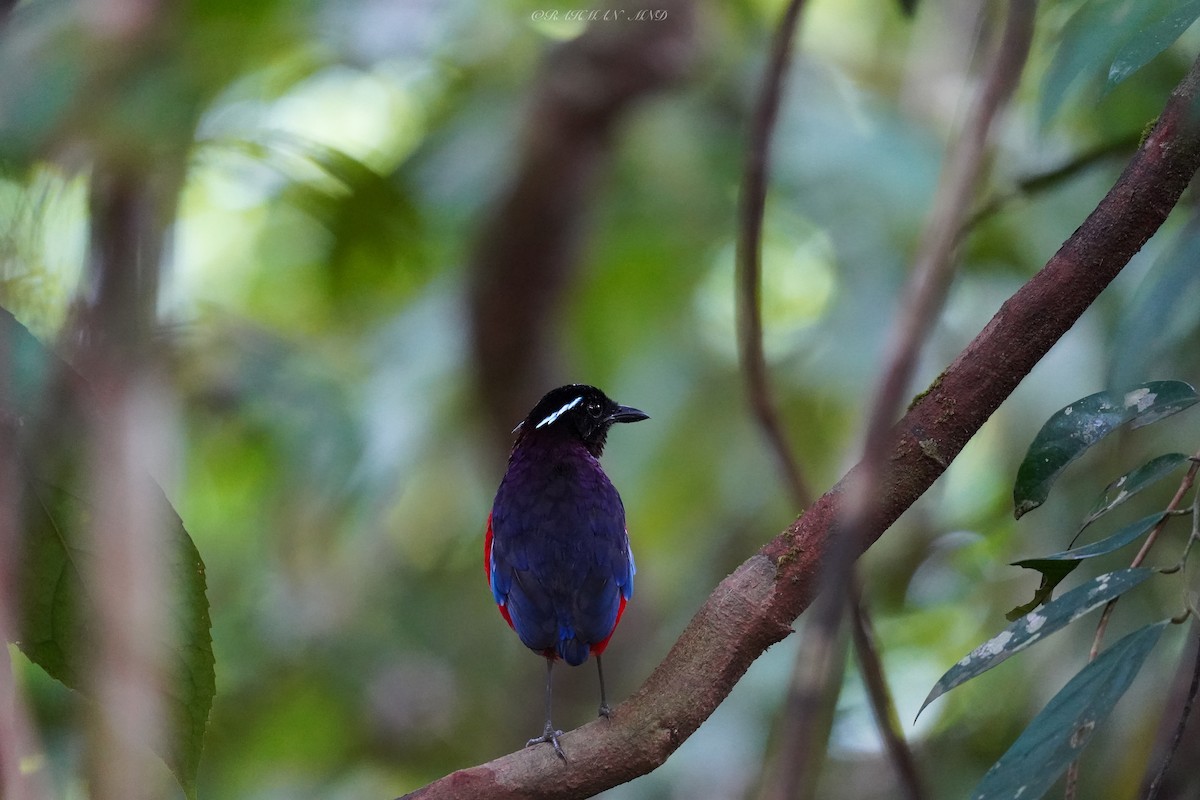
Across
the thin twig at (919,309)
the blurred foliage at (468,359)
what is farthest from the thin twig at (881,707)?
the blurred foliage at (468,359)

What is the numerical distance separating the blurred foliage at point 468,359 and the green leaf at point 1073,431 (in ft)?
5.12

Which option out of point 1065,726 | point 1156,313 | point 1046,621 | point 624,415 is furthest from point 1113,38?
point 624,415

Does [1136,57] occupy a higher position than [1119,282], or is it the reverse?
[1119,282]

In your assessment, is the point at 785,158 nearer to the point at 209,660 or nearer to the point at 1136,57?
the point at 1136,57

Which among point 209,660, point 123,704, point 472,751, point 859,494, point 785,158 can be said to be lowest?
point 859,494

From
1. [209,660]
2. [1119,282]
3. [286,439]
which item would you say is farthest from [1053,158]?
[209,660]

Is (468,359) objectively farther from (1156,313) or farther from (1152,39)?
(1152,39)

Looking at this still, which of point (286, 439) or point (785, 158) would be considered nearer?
point (286, 439)

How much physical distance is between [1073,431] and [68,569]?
1635 mm

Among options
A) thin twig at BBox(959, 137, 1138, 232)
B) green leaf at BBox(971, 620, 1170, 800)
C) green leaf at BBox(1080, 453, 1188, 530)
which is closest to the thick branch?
green leaf at BBox(1080, 453, 1188, 530)

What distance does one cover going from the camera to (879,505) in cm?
198

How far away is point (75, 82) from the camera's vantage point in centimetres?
338

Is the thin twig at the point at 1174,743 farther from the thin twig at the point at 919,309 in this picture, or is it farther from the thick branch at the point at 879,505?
the thick branch at the point at 879,505

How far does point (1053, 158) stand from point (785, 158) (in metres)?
1.15
